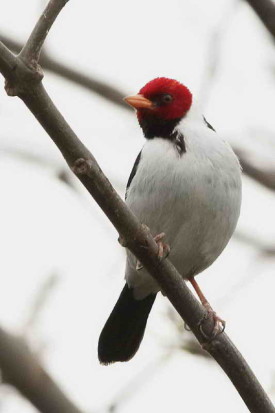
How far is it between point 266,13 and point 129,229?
1388mm

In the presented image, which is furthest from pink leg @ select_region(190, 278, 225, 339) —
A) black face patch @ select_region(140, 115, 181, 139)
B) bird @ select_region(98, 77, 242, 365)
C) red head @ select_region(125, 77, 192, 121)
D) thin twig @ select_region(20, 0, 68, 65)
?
thin twig @ select_region(20, 0, 68, 65)

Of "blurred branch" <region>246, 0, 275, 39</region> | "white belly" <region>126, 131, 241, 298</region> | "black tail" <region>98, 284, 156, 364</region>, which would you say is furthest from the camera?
"black tail" <region>98, 284, 156, 364</region>

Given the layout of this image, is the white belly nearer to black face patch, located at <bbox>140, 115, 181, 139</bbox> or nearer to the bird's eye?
black face patch, located at <bbox>140, 115, 181, 139</bbox>

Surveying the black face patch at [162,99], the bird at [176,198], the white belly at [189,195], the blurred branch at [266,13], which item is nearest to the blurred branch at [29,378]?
the bird at [176,198]

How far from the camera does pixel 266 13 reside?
402 cm

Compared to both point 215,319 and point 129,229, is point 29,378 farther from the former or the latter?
point 215,319

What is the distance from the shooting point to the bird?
5035mm

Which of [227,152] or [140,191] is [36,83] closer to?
[140,191]

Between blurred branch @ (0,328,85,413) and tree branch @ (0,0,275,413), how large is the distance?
2.43 feet

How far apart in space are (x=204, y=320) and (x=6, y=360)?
1.71 metres

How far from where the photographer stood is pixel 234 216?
528 cm

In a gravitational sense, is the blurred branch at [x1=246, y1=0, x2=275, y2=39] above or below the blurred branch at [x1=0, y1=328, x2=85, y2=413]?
above

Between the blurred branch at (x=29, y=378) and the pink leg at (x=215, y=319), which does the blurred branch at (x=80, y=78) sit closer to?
the pink leg at (x=215, y=319)

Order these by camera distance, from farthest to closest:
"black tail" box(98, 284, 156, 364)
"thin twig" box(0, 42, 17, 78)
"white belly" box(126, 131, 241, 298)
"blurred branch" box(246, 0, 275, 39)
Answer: "black tail" box(98, 284, 156, 364) → "white belly" box(126, 131, 241, 298) → "blurred branch" box(246, 0, 275, 39) → "thin twig" box(0, 42, 17, 78)
